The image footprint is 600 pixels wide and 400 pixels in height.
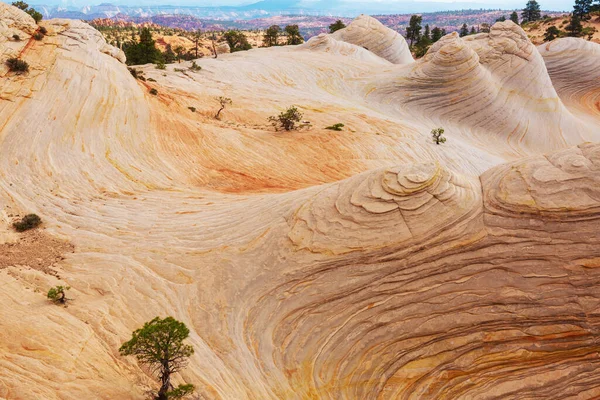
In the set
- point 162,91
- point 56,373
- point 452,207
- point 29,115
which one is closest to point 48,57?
point 29,115

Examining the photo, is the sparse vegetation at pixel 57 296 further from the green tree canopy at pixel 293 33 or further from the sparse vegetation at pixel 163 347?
the green tree canopy at pixel 293 33

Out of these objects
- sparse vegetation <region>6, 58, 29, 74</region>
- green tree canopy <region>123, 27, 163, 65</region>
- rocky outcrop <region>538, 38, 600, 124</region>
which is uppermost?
sparse vegetation <region>6, 58, 29, 74</region>

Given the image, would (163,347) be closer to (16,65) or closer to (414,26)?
(16,65)

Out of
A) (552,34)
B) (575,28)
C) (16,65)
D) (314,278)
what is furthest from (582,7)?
(314,278)

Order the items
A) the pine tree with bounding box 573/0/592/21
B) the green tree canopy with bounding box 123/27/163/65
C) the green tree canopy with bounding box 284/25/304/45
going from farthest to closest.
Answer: the pine tree with bounding box 573/0/592/21, the green tree canopy with bounding box 284/25/304/45, the green tree canopy with bounding box 123/27/163/65

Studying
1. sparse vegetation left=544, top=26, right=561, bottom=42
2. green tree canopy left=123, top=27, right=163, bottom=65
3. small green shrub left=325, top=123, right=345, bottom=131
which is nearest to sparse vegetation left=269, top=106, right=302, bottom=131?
small green shrub left=325, top=123, right=345, bottom=131

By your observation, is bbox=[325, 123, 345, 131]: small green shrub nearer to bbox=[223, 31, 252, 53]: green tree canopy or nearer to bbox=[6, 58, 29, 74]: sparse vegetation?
bbox=[6, 58, 29, 74]: sparse vegetation

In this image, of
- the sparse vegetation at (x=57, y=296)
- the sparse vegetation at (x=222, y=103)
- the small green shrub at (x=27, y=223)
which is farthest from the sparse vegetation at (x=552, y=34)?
the sparse vegetation at (x=57, y=296)

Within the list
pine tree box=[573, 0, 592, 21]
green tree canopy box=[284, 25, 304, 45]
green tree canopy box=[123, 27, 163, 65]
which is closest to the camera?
green tree canopy box=[123, 27, 163, 65]

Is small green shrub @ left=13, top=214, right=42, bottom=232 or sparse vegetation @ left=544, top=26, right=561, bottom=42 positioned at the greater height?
small green shrub @ left=13, top=214, right=42, bottom=232
